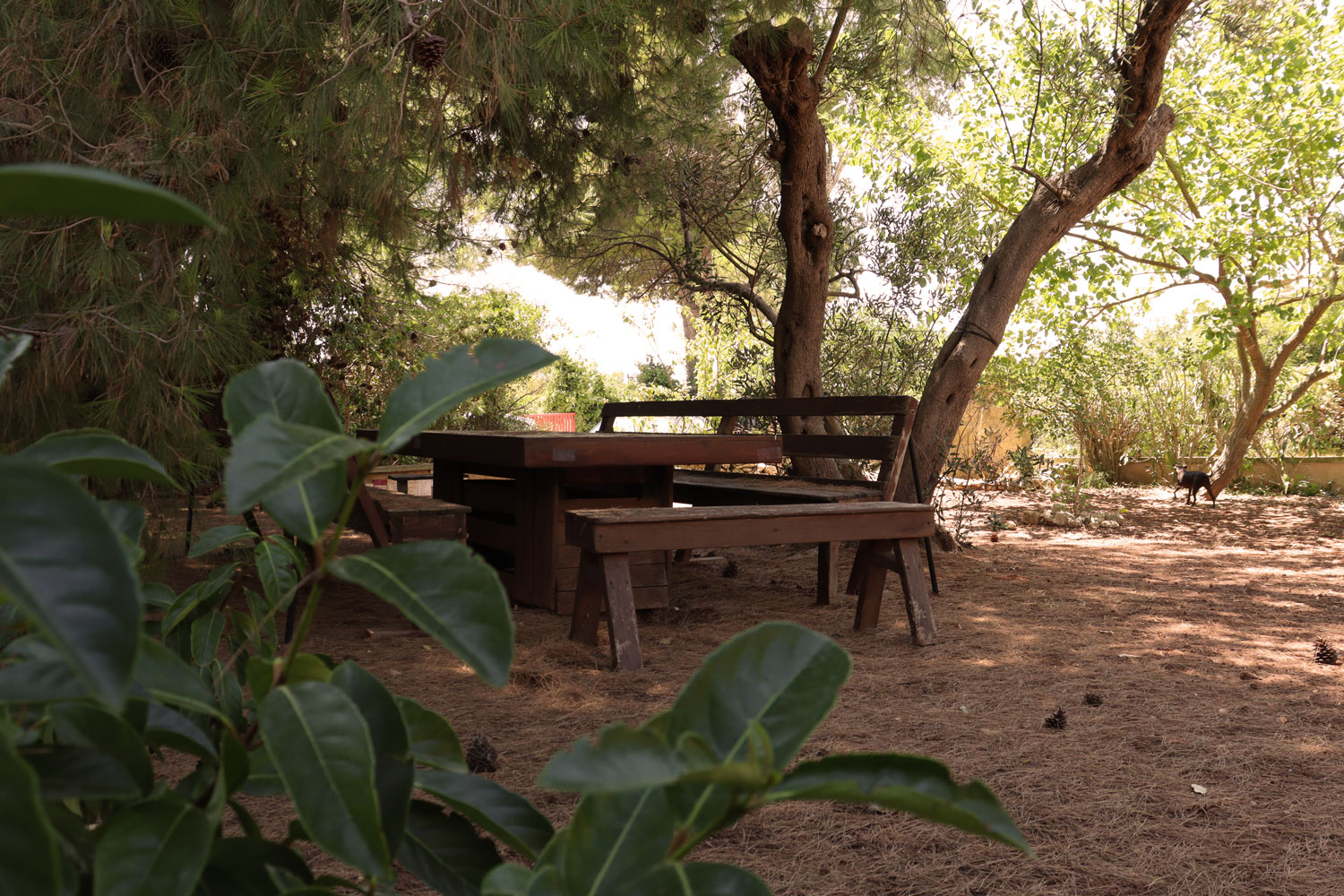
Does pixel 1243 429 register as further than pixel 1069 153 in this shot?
Yes

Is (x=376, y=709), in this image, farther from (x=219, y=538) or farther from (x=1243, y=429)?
(x=1243, y=429)

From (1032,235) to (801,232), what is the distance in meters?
1.51

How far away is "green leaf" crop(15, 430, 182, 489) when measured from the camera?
473 mm

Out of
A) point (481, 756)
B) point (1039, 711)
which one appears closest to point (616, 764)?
point (481, 756)

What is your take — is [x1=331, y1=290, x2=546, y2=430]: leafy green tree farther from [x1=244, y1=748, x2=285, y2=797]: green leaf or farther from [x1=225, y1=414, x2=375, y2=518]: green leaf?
[x1=225, y1=414, x2=375, y2=518]: green leaf

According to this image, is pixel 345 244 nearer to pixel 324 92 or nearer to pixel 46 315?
pixel 324 92

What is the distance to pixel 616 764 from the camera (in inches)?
14.8

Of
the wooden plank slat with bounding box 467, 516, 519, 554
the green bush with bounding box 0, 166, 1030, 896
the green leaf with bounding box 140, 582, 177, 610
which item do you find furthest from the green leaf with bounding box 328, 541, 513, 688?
the wooden plank slat with bounding box 467, 516, 519, 554

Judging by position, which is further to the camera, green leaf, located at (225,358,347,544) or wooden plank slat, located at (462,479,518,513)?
wooden plank slat, located at (462,479,518,513)

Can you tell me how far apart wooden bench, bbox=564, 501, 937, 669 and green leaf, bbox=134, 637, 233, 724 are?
2.83 m

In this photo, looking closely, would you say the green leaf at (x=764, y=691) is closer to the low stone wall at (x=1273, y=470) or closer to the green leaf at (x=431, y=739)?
the green leaf at (x=431, y=739)

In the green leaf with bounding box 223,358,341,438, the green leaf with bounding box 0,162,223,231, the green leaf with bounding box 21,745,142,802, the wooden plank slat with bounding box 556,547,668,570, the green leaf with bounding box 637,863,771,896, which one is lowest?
the wooden plank slat with bounding box 556,547,668,570

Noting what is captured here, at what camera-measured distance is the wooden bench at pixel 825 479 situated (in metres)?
4.58

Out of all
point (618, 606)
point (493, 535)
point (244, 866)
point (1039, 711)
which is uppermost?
point (244, 866)
